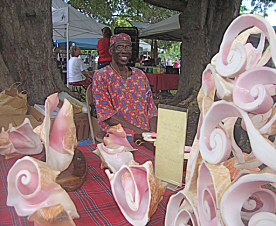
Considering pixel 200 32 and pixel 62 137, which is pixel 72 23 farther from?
pixel 62 137

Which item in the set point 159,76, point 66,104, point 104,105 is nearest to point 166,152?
point 66,104

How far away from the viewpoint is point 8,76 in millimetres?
2869

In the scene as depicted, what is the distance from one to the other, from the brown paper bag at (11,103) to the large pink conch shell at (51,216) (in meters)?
1.88

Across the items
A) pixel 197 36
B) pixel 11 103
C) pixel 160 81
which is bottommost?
pixel 160 81

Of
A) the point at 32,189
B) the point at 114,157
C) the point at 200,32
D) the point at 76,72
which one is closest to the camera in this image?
the point at 32,189

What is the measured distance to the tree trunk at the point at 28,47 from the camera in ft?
9.78

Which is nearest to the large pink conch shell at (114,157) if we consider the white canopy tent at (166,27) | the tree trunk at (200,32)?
the tree trunk at (200,32)

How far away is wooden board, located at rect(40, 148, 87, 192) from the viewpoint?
91cm

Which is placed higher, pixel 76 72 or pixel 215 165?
pixel 215 165

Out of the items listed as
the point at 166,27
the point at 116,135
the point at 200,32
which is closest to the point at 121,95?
the point at 116,135

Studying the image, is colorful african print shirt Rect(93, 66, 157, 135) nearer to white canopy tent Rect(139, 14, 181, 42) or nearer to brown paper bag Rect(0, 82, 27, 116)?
brown paper bag Rect(0, 82, 27, 116)

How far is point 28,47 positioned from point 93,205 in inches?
112

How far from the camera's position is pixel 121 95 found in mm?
2242

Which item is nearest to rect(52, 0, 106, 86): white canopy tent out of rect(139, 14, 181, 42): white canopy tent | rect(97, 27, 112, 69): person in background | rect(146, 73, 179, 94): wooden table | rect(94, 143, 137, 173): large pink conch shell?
rect(97, 27, 112, 69): person in background
